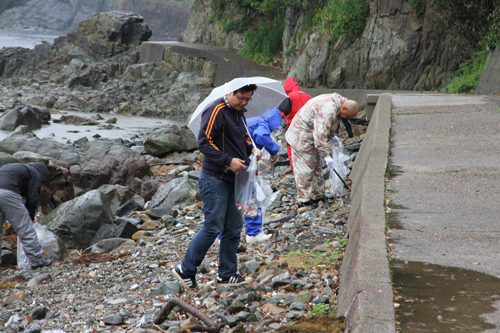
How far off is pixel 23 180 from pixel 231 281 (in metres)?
3.77

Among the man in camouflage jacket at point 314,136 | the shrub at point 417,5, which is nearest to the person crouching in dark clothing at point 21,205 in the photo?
the man in camouflage jacket at point 314,136

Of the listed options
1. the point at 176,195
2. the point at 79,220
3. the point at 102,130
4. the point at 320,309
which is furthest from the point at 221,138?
the point at 102,130

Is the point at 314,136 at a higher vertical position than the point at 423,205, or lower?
higher

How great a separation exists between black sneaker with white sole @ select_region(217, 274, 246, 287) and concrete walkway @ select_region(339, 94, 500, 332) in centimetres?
104

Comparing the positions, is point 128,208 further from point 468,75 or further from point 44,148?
point 468,75

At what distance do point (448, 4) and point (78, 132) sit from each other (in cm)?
1441

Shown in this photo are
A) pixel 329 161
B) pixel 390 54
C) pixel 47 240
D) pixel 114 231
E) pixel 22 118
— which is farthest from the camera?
pixel 22 118

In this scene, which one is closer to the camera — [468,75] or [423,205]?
[423,205]

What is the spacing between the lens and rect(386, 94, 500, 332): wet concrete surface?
106 inches

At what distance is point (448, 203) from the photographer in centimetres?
412

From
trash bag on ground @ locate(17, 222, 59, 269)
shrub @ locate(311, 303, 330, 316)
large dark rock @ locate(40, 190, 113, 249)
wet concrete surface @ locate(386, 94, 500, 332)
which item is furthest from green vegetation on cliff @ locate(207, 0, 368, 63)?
shrub @ locate(311, 303, 330, 316)

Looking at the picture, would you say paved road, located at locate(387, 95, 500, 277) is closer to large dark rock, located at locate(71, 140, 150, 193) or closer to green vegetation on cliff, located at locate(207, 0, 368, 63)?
large dark rock, located at locate(71, 140, 150, 193)

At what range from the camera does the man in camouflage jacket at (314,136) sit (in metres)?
5.90

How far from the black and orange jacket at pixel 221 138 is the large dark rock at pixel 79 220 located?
13.8ft
